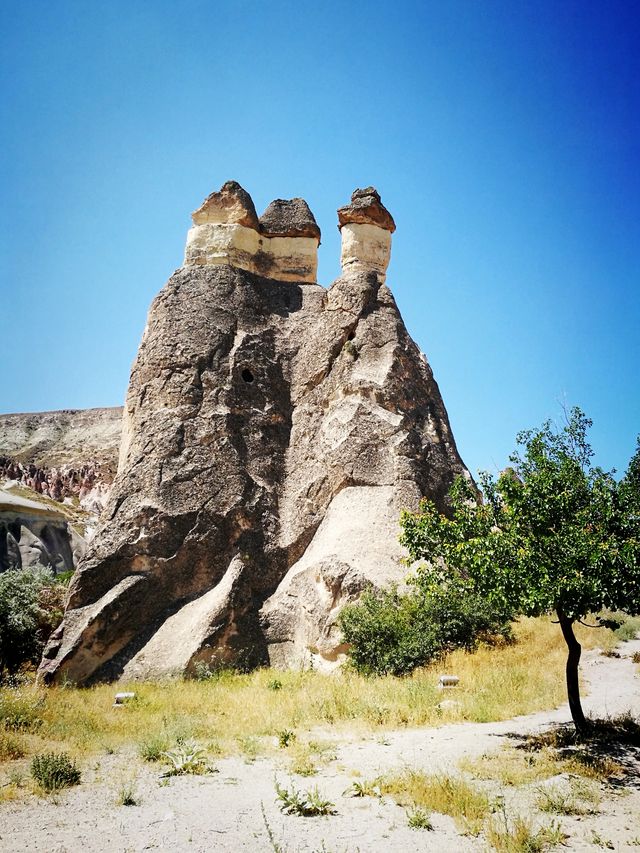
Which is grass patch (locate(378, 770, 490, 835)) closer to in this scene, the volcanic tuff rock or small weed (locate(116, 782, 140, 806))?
small weed (locate(116, 782, 140, 806))

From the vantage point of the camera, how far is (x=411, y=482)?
1502 centimetres

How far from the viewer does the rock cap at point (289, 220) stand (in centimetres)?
2023

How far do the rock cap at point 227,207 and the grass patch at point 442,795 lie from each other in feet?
55.3

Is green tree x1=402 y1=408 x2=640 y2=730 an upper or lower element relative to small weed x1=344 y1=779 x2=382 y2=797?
upper

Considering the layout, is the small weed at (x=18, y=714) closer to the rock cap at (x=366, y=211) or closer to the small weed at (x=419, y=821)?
the small weed at (x=419, y=821)

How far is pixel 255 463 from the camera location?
16562 millimetres

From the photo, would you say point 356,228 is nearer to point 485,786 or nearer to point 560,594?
point 560,594

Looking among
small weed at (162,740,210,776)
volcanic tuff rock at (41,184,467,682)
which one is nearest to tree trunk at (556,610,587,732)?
small weed at (162,740,210,776)

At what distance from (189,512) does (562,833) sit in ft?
36.7

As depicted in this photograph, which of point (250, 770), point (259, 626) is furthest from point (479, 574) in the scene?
point (259, 626)

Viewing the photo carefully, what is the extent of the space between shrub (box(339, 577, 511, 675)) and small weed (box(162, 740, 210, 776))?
15.3 ft

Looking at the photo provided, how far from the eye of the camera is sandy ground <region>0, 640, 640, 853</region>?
533 cm

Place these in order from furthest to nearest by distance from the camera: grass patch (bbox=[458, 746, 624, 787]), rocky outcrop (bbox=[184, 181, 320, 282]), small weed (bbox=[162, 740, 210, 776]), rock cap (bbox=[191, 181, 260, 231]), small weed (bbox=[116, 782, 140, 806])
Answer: rock cap (bbox=[191, 181, 260, 231]) → rocky outcrop (bbox=[184, 181, 320, 282]) → small weed (bbox=[162, 740, 210, 776]) → grass patch (bbox=[458, 746, 624, 787]) → small weed (bbox=[116, 782, 140, 806])

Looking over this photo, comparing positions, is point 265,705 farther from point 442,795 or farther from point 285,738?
point 442,795
